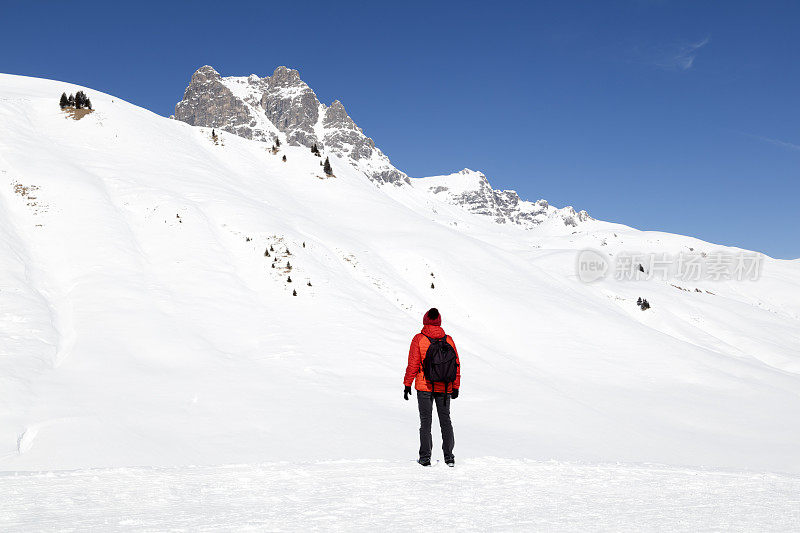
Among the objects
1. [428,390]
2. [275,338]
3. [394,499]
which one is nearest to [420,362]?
[428,390]

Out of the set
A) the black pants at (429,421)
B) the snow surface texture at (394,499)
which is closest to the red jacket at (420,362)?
the black pants at (429,421)

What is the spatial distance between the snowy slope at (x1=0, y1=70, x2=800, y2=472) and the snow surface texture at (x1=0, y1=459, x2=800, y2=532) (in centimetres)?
302

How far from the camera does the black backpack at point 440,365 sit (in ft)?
22.8

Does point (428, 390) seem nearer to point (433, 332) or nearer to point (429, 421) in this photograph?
point (429, 421)

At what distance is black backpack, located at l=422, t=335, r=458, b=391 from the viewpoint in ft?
22.8

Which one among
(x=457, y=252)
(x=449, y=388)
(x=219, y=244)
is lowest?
(x=449, y=388)

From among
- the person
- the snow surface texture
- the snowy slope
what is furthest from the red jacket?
the snowy slope

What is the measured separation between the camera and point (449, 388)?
7059 mm

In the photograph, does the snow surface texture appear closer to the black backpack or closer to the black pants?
the black pants

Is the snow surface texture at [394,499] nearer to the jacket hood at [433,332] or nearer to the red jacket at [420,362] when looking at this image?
the red jacket at [420,362]

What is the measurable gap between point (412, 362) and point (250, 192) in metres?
27.4

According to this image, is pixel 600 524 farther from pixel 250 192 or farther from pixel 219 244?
pixel 250 192

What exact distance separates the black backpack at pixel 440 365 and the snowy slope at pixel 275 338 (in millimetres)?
3465

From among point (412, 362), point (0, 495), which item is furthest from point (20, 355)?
point (412, 362)
